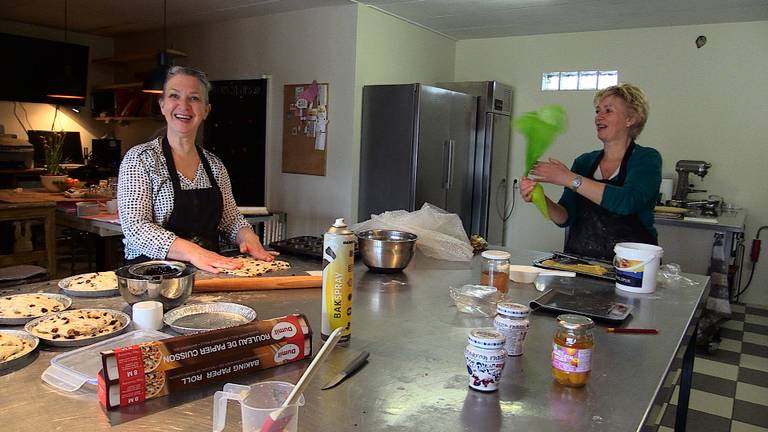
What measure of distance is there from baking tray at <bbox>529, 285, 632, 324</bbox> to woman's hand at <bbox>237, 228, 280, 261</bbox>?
3.38ft

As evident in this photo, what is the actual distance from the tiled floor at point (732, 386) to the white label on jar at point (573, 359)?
1.42 meters

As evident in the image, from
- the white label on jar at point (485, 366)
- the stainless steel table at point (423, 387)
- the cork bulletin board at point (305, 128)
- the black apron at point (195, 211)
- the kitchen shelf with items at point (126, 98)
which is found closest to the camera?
the stainless steel table at point (423, 387)

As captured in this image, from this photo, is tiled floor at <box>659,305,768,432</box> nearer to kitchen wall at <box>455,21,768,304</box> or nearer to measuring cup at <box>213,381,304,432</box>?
kitchen wall at <box>455,21,768,304</box>

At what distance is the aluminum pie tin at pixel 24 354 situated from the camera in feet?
3.62

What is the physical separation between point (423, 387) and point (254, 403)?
1.19ft

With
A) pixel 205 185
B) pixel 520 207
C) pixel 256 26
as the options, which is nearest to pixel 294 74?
pixel 256 26

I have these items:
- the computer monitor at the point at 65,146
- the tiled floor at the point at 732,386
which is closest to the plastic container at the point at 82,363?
the tiled floor at the point at 732,386

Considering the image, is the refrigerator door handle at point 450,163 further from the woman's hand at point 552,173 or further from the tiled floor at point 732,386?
the woman's hand at point 552,173

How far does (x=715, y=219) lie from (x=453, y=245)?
9.46 feet

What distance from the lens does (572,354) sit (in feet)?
3.72

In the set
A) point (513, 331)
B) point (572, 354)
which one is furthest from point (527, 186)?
point (572, 354)

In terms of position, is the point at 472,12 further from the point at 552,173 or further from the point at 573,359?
the point at 573,359

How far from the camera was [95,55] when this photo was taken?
7.19 m

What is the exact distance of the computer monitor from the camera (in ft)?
22.0
